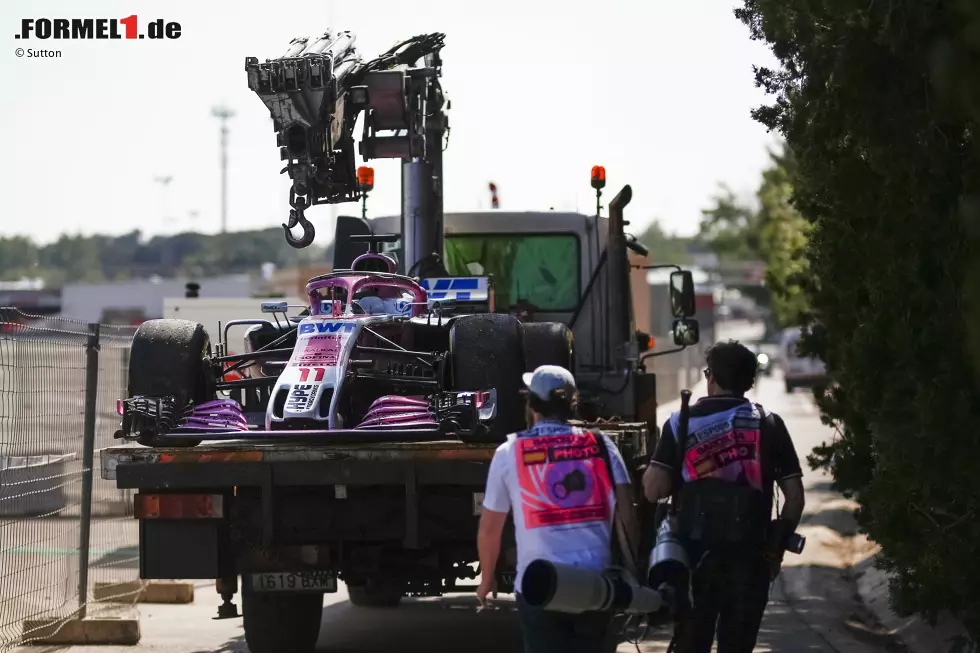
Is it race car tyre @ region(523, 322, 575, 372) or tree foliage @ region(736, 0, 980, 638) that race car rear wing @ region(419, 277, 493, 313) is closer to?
race car tyre @ region(523, 322, 575, 372)

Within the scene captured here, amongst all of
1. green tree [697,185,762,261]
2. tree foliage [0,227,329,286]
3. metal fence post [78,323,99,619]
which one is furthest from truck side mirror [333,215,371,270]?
tree foliage [0,227,329,286]

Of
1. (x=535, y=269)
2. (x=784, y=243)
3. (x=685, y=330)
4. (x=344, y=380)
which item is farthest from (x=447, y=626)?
(x=784, y=243)

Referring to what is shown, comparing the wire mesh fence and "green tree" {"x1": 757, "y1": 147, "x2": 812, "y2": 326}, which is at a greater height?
"green tree" {"x1": 757, "y1": 147, "x2": 812, "y2": 326}

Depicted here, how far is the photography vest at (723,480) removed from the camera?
696 cm

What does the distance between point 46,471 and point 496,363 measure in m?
3.44

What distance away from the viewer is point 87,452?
39.2 feet

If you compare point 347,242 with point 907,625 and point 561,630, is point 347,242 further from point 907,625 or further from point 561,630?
point 561,630

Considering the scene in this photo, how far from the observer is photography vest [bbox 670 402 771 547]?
696 centimetres

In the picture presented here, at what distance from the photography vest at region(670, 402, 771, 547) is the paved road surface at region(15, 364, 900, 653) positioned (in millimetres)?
3977

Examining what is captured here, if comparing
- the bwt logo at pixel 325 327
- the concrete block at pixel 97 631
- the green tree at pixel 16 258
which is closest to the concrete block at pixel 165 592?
the concrete block at pixel 97 631

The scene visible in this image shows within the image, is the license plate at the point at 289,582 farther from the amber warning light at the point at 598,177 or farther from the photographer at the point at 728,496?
the amber warning light at the point at 598,177

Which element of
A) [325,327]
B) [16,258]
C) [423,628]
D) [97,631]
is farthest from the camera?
[16,258]

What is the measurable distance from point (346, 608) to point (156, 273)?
150332mm

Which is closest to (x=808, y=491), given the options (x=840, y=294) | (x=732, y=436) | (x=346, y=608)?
(x=346, y=608)
